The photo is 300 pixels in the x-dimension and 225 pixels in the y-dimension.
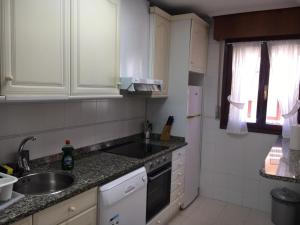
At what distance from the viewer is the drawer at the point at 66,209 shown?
1348mm

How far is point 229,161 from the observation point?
332cm

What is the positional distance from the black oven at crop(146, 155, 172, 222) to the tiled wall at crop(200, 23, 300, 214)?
972 mm

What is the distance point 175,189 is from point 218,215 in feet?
2.14

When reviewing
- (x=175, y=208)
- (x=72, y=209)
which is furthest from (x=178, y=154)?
(x=72, y=209)

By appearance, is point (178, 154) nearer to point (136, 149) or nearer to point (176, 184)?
point (176, 184)

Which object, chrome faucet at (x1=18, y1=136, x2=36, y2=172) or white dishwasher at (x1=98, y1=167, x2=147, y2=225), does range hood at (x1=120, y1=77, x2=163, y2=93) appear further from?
chrome faucet at (x1=18, y1=136, x2=36, y2=172)

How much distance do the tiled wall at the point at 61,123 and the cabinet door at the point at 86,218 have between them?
0.61 metres

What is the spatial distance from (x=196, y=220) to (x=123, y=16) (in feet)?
7.30

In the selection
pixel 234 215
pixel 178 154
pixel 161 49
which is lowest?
pixel 234 215

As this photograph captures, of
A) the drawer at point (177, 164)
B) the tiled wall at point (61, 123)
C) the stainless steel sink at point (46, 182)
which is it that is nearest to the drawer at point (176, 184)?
the drawer at point (177, 164)

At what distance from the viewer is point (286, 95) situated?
2.89 metres

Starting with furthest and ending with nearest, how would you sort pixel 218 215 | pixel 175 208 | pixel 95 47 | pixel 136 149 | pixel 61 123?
pixel 218 215, pixel 175 208, pixel 136 149, pixel 61 123, pixel 95 47

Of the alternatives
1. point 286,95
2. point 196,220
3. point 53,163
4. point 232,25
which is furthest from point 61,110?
point 286,95

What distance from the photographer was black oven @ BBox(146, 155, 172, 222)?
2328mm
